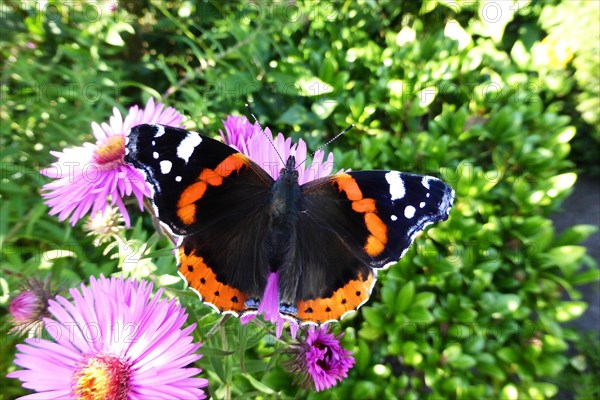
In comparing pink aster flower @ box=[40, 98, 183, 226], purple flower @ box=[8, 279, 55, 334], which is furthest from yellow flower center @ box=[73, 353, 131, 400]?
pink aster flower @ box=[40, 98, 183, 226]

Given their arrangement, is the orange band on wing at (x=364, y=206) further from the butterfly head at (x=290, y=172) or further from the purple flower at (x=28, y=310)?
the purple flower at (x=28, y=310)

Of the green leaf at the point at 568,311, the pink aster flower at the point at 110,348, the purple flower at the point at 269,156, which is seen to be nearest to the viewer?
the pink aster flower at the point at 110,348

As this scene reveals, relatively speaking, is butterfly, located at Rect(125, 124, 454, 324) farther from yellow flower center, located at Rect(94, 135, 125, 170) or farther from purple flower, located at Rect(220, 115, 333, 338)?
yellow flower center, located at Rect(94, 135, 125, 170)

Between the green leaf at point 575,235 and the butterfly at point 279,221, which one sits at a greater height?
the green leaf at point 575,235

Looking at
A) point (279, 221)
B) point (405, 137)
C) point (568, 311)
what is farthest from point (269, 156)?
point (568, 311)

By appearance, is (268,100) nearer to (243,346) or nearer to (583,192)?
(243,346)

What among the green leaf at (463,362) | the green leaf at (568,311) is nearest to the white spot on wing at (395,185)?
the green leaf at (463,362)

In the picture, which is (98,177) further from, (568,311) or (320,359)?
(568,311)
